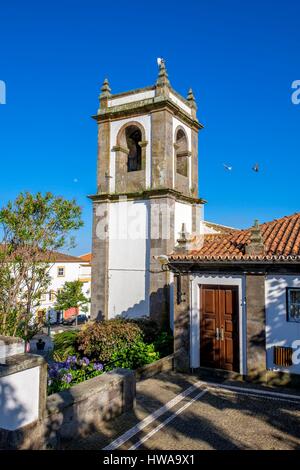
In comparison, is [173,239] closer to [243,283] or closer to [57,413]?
[243,283]

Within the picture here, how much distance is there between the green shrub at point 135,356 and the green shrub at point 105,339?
0.19 meters

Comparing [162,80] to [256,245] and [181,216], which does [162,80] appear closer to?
[181,216]

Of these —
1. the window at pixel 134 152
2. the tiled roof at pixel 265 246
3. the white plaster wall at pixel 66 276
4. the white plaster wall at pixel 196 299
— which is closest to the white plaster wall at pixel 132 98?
the window at pixel 134 152

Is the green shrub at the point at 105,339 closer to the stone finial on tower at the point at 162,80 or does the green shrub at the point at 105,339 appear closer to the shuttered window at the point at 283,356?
the shuttered window at the point at 283,356

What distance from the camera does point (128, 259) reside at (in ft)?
56.7

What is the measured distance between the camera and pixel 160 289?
1590cm

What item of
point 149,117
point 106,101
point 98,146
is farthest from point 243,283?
point 106,101

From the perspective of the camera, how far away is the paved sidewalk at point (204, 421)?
6191 millimetres

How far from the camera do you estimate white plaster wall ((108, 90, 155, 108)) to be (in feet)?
57.5

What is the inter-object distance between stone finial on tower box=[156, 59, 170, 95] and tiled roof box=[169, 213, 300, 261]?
27.4 ft

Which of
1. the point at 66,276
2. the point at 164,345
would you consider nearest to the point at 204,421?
the point at 164,345

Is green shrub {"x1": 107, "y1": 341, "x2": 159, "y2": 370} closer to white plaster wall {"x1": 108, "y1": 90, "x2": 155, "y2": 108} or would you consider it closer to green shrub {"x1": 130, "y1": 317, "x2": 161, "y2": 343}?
green shrub {"x1": 130, "y1": 317, "x2": 161, "y2": 343}

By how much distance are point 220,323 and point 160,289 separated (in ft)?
18.9

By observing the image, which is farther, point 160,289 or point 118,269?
point 118,269
